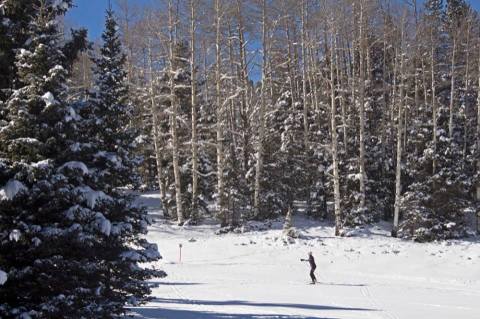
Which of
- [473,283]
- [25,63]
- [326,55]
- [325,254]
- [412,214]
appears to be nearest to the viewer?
[25,63]

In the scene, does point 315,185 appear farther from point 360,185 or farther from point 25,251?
point 25,251

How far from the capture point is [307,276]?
21703 millimetres

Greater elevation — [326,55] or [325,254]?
[326,55]

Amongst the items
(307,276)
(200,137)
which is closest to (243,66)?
(200,137)

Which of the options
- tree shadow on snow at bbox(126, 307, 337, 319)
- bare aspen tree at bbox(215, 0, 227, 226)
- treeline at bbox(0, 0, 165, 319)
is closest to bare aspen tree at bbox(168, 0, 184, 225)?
bare aspen tree at bbox(215, 0, 227, 226)

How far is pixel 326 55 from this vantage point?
35.1m

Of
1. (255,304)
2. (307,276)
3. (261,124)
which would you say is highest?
(261,124)

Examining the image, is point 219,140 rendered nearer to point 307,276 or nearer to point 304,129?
point 304,129

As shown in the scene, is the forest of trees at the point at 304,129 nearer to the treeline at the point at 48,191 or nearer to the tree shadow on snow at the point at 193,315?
the tree shadow on snow at the point at 193,315

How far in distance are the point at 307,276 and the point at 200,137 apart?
56.9ft

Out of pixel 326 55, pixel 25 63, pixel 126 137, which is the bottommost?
pixel 126 137

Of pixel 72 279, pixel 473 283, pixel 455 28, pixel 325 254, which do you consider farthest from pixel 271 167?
pixel 72 279

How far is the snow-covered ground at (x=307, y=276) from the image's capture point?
51.3 ft

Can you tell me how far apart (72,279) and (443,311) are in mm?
10954
